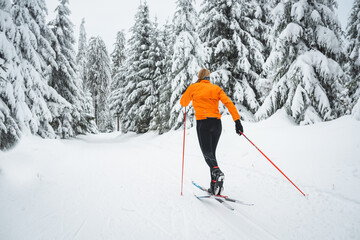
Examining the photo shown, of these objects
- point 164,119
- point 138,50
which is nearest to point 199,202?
point 164,119

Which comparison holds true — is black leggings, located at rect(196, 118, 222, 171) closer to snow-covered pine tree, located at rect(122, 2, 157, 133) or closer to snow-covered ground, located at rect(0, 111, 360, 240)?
snow-covered ground, located at rect(0, 111, 360, 240)

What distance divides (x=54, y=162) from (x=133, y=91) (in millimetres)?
12667

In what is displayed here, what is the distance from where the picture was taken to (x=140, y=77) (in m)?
17.8

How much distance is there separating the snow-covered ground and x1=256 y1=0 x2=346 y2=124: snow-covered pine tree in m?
1.90

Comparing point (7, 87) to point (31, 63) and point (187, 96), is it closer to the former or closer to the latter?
point (31, 63)

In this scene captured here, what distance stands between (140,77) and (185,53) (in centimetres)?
723

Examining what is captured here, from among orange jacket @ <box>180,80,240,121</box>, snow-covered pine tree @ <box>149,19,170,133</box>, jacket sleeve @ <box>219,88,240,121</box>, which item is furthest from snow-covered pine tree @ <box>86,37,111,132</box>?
jacket sleeve @ <box>219,88,240,121</box>

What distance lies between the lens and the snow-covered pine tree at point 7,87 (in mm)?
5094

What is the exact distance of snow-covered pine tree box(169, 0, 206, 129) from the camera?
11.9 metres

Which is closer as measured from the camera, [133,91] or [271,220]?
[271,220]

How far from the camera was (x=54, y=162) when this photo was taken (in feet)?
18.7

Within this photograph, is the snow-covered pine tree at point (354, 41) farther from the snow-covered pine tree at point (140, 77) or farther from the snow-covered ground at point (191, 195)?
the snow-covered pine tree at point (140, 77)

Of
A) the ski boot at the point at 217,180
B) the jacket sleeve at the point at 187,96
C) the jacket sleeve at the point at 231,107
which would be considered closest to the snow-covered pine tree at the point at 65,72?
the jacket sleeve at the point at 187,96

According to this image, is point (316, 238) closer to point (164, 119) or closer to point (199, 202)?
point (199, 202)
